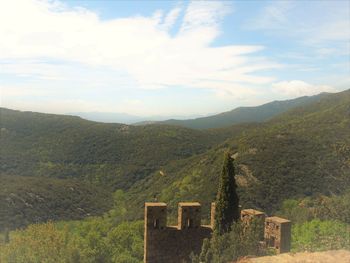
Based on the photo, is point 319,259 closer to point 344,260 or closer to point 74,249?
point 344,260

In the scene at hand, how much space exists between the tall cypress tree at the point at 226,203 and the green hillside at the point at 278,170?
18.8 metres

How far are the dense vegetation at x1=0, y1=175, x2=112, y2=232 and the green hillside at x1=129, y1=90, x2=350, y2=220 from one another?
803 cm

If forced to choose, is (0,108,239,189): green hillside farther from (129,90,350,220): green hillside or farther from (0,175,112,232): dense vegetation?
(129,90,350,220): green hillside

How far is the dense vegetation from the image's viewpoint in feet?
159

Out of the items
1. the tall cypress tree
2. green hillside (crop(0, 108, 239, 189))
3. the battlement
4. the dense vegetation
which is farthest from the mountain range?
the battlement

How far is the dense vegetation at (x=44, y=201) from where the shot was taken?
159ft

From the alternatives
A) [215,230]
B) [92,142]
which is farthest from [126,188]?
[215,230]

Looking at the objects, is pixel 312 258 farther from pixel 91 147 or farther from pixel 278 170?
pixel 91 147

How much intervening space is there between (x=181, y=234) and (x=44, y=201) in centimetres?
4570

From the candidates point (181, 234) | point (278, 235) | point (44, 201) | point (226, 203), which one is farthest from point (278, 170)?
point (181, 234)

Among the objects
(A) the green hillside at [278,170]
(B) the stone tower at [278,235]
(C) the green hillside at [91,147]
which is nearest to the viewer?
(B) the stone tower at [278,235]

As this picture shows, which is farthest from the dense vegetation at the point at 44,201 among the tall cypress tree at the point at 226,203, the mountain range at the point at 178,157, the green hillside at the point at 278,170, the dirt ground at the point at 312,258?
the dirt ground at the point at 312,258

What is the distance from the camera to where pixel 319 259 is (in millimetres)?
9430

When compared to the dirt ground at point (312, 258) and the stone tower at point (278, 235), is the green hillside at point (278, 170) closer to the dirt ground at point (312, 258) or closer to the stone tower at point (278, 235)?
the stone tower at point (278, 235)
